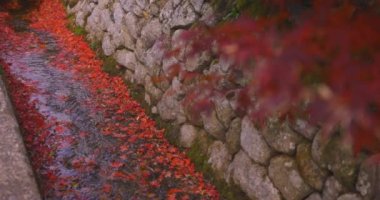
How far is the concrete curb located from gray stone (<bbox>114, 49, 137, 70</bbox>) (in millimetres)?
2017

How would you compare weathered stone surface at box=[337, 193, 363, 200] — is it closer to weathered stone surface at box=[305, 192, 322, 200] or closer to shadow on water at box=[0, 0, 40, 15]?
weathered stone surface at box=[305, 192, 322, 200]

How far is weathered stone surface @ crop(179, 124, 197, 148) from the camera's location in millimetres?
4754

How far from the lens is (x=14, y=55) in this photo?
7.06 m

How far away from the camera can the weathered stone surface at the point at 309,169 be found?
3.22 meters

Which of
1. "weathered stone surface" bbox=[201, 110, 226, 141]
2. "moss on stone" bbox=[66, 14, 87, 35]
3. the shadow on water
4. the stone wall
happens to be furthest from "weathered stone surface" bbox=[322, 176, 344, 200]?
the shadow on water

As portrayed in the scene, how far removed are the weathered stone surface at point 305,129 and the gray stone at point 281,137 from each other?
0.26 ft

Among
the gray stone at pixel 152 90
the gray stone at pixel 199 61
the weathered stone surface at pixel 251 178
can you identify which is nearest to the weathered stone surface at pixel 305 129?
the weathered stone surface at pixel 251 178

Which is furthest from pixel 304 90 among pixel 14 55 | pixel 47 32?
pixel 47 32

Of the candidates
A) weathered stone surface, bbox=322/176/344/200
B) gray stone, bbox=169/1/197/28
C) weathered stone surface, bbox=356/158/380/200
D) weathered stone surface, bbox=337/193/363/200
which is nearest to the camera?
weathered stone surface, bbox=356/158/380/200

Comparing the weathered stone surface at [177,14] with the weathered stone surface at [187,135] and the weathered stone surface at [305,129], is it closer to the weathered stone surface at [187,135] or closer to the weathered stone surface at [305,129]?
the weathered stone surface at [187,135]

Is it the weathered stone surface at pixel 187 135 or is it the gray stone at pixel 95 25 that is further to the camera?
the gray stone at pixel 95 25

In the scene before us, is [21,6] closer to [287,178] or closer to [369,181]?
[287,178]

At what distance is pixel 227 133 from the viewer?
423 cm

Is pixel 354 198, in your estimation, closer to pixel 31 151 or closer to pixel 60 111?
pixel 31 151
